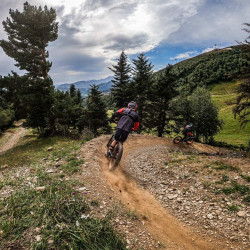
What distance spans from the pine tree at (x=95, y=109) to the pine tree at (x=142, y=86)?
6886 millimetres

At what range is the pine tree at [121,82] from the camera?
33.3 metres

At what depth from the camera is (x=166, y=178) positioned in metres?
9.83

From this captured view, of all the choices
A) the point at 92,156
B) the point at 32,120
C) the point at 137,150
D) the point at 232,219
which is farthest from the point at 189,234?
the point at 32,120

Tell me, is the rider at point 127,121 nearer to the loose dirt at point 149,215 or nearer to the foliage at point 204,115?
the loose dirt at point 149,215

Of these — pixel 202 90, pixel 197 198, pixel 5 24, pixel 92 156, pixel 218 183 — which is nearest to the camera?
pixel 197 198

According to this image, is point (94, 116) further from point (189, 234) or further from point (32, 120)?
point (189, 234)

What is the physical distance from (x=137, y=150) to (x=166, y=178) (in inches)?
239

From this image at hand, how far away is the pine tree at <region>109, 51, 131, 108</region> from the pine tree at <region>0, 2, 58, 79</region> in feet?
46.8

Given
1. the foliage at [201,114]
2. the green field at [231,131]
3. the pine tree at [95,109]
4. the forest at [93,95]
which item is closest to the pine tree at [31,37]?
the forest at [93,95]

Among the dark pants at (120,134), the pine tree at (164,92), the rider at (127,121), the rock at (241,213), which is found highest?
the pine tree at (164,92)

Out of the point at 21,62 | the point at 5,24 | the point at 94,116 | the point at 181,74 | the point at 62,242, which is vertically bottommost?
the point at 62,242

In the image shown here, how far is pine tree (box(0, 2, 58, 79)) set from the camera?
2119cm

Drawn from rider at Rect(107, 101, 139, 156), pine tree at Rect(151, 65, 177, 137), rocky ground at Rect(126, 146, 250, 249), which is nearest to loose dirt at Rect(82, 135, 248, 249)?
rocky ground at Rect(126, 146, 250, 249)

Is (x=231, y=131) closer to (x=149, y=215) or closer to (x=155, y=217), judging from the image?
(x=155, y=217)
